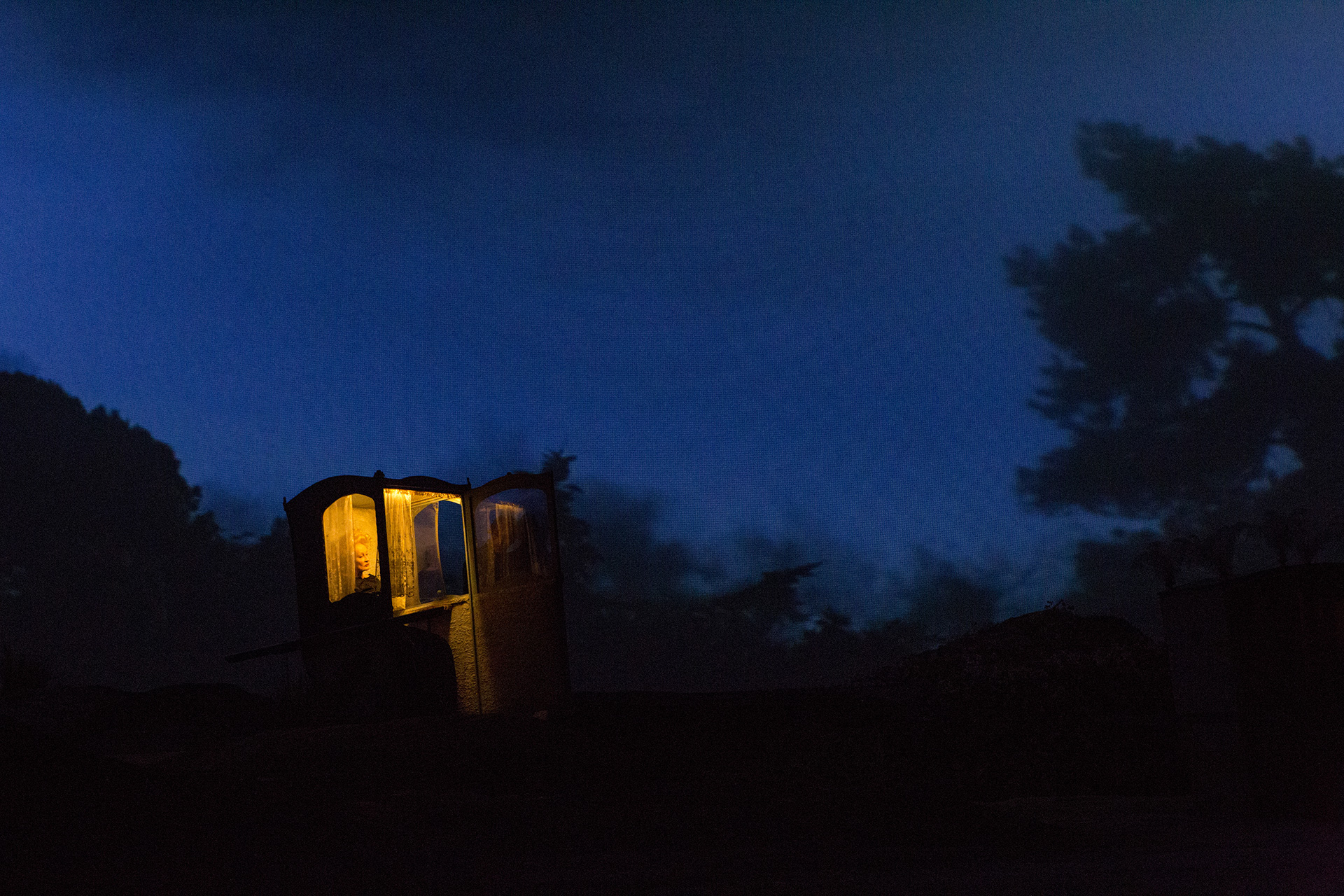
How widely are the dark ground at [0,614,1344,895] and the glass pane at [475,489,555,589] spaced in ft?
7.77

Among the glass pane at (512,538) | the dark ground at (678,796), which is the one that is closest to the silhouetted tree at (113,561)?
the dark ground at (678,796)

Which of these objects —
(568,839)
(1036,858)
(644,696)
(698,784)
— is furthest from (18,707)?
(1036,858)

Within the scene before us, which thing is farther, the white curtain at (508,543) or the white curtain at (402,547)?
the white curtain at (402,547)

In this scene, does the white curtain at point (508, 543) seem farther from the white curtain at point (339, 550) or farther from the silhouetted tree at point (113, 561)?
the silhouetted tree at point (113, 561)

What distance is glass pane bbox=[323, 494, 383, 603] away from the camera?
18.2 m

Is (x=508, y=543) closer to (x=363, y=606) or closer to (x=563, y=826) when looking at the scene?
(x=363, y=606)

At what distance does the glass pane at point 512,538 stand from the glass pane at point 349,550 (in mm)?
2355

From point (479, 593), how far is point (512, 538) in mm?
1090

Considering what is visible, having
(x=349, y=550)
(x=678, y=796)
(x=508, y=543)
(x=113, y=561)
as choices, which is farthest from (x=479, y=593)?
(x=113, y=561)

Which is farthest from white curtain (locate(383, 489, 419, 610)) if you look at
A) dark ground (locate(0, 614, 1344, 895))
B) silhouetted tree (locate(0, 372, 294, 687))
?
silhouetted tree (locate(0, 372, 294, 687))

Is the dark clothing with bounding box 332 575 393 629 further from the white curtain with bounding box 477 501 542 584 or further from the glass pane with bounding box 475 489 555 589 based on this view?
the white curtain with bounding box 477 501 542 584

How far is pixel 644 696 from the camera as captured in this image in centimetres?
1880

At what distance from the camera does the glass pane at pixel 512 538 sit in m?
16.4

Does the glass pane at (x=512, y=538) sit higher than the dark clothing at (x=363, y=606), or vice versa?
the glass pane at (x=512, y=538)
